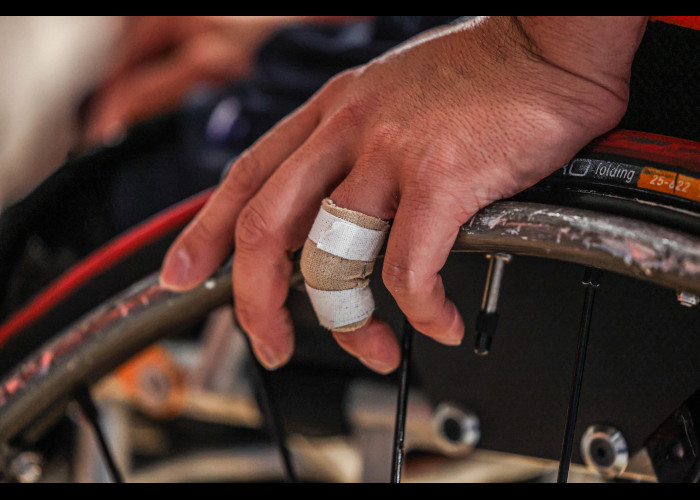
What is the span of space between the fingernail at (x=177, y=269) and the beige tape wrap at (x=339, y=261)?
107mm

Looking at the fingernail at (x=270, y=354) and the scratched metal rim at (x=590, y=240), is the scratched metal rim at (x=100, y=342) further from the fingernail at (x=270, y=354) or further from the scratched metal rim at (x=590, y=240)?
the scratched metal rim at (x=590, y=240)

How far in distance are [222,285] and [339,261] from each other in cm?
12

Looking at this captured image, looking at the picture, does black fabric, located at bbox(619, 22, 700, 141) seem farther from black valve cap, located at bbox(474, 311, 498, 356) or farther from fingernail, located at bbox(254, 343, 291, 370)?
fingernail, located at bbox(254, 343, 291, 370)

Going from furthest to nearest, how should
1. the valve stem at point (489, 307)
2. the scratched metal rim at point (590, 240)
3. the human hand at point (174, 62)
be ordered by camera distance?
the human hand at point (174, 62) < the valve stem at point (489, 307) < the scratched metal rim at point (590, 240)

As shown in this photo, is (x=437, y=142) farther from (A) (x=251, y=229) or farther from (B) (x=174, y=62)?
(B) (x=174, y=62)

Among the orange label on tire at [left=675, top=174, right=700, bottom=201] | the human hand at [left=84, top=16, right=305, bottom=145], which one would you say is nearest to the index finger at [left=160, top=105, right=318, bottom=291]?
the orange label on tire at [left=675, top=174, right=700, bottom=201]

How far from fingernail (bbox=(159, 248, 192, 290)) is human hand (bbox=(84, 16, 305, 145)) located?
2.63 ft

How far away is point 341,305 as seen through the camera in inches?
15.3

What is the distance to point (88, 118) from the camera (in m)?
1.56

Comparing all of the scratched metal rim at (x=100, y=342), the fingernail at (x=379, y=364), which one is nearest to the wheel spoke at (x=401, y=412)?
the fingernail at (x=379, y=364)

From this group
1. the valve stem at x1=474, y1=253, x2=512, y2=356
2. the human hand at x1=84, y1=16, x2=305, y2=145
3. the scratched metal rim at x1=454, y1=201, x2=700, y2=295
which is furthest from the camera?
the human hand at x1=84, y1=16, x2=305, y2=145

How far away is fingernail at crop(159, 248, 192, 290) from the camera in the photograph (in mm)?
453

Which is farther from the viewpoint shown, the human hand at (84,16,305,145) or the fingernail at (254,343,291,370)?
the human hand at (84,16,305,145)

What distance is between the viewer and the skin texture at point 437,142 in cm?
35
